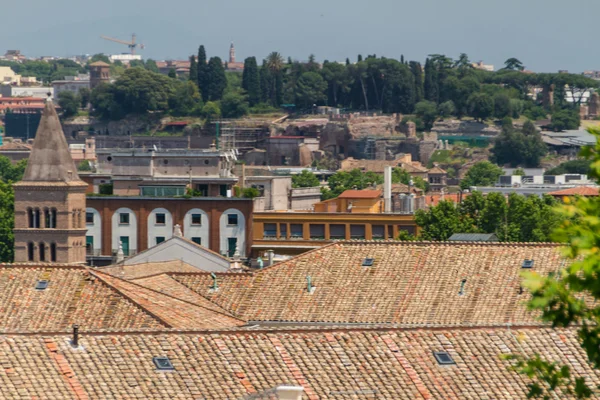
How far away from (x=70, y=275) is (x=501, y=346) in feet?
43.1

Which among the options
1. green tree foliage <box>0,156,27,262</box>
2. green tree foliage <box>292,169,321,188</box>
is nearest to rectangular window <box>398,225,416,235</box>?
green tree foliage <box>0,156,27,262</box>

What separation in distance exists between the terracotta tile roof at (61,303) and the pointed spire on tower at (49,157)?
111ft

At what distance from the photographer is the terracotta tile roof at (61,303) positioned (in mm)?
38094

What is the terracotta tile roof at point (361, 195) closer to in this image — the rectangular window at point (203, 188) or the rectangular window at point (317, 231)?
the rectangular window at point (203, 188)

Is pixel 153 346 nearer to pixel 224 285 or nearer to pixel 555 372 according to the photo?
pixel 555 372

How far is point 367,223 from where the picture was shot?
8800cm

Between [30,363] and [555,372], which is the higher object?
[555,372]

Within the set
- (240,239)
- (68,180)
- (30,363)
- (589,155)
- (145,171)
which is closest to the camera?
(589,155)

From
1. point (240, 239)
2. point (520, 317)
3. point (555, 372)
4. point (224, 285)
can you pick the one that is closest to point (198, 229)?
point (240, 239)

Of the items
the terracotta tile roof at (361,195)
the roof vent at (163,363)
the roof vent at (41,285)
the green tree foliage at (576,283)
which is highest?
the green tree foliage at (576,283)

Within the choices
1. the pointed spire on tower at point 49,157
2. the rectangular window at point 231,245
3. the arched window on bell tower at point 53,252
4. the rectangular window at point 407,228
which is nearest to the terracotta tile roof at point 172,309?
the arched window on bell tower at point 53,252

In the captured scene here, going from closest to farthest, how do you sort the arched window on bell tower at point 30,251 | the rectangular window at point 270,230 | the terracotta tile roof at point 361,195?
1. the arched window on bell tower at point 30,251
2. the rectangular window at point 270,230
3. the terracotta tile roof at point 361,195

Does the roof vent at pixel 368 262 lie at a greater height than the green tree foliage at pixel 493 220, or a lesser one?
greater

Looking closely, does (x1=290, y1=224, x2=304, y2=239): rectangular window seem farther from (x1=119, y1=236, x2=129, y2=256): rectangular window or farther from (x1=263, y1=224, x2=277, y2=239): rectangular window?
(x1=119, y1=236, x2=129, y2=256): rectangular window
